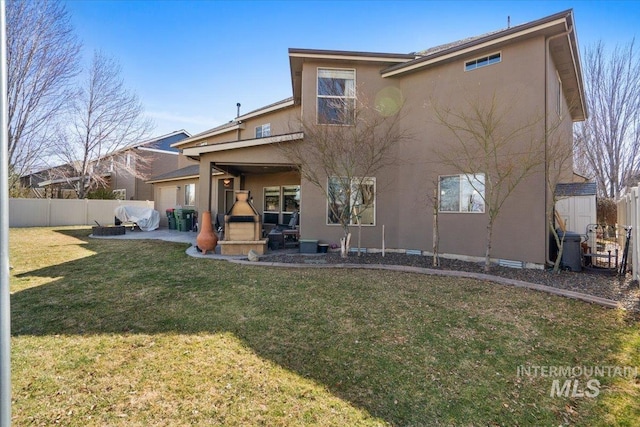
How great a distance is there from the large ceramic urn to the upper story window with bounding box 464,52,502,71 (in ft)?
27.9

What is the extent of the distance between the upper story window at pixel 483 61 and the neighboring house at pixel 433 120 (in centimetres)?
3

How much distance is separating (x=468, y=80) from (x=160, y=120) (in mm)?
22656

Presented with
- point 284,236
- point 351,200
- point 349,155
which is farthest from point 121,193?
point 349,155

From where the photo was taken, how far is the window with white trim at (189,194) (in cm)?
1740

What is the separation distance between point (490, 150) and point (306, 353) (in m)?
7.03

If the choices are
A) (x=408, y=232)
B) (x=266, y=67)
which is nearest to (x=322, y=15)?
(x=266, y=67)

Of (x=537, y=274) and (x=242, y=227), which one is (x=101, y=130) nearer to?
(x=242, y=227)

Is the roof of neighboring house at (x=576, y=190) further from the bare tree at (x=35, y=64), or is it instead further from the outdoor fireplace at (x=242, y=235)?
the bare tree at (x=35, y=64)

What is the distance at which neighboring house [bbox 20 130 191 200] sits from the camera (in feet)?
70.9

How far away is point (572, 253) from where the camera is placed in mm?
6867

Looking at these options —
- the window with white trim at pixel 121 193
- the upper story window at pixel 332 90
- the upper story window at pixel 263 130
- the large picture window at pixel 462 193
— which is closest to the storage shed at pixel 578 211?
the large picture window at pixel 462 193

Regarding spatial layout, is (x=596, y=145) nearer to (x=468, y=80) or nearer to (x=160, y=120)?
(x=468, y=80)

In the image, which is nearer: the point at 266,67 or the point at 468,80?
the point at 468,80

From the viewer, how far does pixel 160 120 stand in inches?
906
